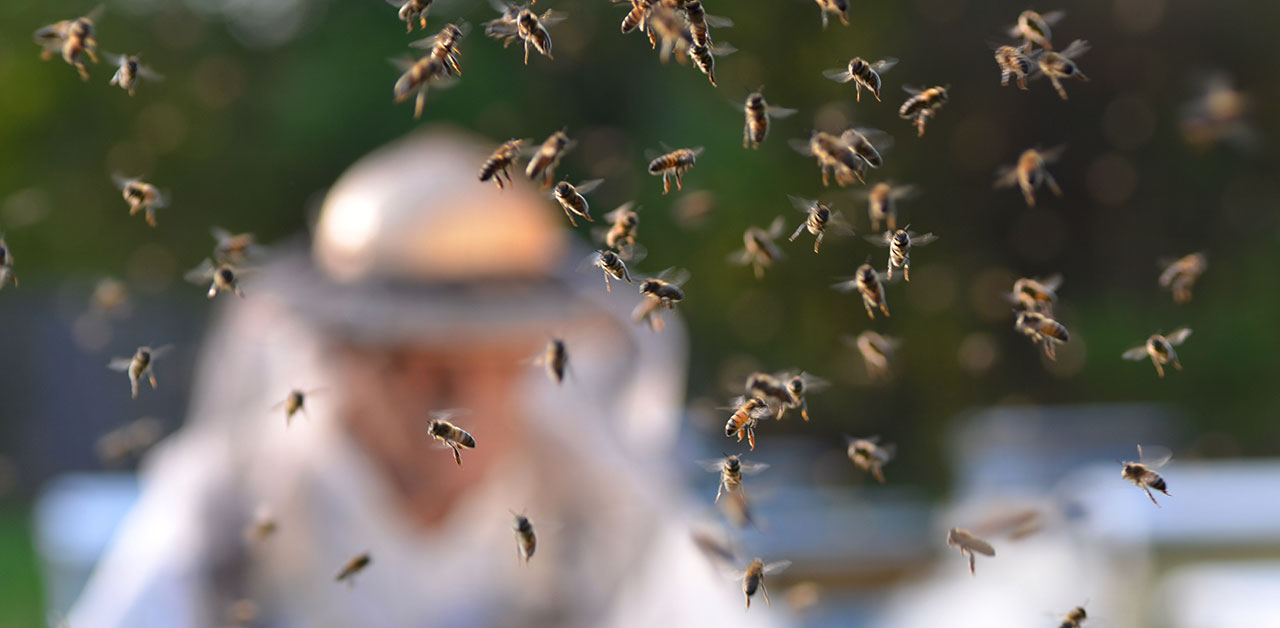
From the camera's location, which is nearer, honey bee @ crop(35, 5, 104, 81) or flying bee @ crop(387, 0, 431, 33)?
flying bee @ crop(387, 0, 431, 33)

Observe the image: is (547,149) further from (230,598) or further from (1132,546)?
(1132,546)

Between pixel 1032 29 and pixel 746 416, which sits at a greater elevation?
pixel 1032 29

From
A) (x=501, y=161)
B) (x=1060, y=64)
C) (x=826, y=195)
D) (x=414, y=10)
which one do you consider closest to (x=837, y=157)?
(x=1060, y=64)

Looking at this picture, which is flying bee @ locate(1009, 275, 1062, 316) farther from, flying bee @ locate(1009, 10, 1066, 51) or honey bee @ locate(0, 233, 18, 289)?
honey bee @ locate(0, 233, 18, 289)

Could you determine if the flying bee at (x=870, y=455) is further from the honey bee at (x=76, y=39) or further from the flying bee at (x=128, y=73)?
the honey bee at (x=76, y=39)

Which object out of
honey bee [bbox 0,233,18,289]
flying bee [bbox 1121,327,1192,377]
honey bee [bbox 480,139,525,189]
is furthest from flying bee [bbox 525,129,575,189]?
flying bee [bbox 1121,327,1192,377]

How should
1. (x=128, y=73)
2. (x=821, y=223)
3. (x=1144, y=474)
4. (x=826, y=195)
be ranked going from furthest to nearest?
(x=826, y=195) < (x=1144, y=474) < (x=128, y=73) < (x=821, y=223)

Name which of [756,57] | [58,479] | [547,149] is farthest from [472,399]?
[58,479]

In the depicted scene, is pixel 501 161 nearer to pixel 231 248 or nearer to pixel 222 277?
pixel 222 277
